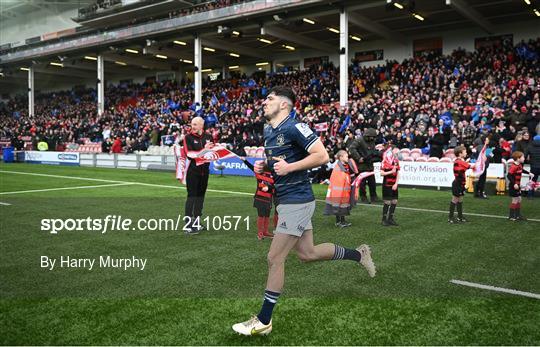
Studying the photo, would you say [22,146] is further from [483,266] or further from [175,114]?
[483,266]

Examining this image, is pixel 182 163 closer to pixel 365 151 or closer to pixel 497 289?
pixel 497 289

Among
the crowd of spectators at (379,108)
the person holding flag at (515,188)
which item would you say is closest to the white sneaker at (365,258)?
the person holding flag at (515,188)

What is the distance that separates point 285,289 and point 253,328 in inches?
56.0

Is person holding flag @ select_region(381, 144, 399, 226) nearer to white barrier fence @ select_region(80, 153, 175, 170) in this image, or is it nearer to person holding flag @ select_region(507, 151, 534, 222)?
person holding flag @ select_region(507, 151, 534, 222)

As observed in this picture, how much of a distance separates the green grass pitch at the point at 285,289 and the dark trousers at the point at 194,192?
0.58 meters

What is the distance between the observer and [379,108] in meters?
23.7

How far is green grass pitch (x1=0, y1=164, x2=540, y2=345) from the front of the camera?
4152mm

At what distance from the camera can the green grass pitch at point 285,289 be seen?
13.6 feet

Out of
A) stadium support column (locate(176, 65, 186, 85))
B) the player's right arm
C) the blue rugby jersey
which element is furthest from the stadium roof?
the player's right arm

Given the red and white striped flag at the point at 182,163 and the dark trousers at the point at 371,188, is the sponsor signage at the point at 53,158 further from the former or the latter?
the red and white striped flag at the point at 182,163

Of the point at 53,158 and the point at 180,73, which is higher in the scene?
the point at 180,73

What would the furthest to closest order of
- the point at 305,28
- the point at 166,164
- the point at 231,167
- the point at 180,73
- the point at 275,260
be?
1. the point at 180,73
2. the point at 305,28
3. the point at 166,164
4. the point at 231,167
5. the point at 275,260

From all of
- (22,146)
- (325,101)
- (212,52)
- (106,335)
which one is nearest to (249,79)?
(212,52)

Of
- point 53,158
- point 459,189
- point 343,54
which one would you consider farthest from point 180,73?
point 459,189
